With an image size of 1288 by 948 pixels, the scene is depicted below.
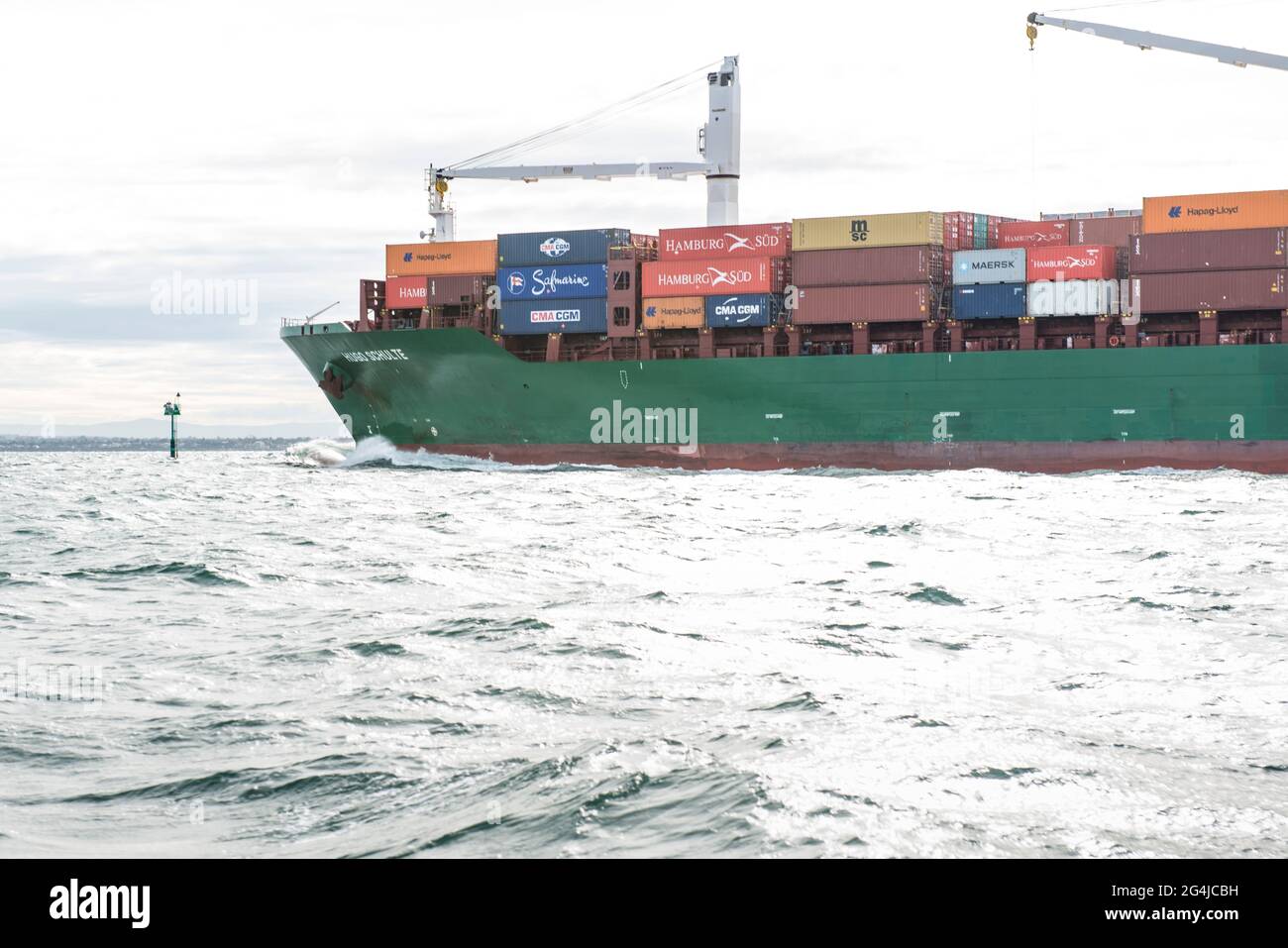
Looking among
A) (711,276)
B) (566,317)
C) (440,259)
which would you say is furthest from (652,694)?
(440,259)

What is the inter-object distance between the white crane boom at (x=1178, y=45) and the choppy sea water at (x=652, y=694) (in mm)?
28231

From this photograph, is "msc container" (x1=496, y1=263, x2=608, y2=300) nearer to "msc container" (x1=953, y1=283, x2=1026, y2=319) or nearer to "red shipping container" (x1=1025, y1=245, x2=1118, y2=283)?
"msc container" (x1=953, y1=283, x2=1026, y2=319)

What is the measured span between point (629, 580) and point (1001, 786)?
368 inches

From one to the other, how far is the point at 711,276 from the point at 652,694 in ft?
123

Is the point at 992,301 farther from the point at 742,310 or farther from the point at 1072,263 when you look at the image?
the point at 742,310

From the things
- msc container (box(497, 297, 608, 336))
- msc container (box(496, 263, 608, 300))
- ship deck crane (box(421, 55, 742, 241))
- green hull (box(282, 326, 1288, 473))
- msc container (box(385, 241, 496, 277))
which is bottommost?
green hull (box(282, 326, 1288, 473))

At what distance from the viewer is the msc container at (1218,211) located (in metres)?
39.7

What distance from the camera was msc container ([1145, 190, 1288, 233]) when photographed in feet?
130

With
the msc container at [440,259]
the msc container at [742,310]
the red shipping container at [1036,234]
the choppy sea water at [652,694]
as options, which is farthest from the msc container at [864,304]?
the choppy sea water at [652,694]

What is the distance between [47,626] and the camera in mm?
13523

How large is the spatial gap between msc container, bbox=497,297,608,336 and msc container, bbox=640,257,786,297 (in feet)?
6.28

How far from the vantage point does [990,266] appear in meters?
42.7

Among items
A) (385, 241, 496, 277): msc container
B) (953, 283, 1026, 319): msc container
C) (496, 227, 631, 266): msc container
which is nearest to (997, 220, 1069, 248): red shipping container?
(953, 283, 1026, 319): msc container
